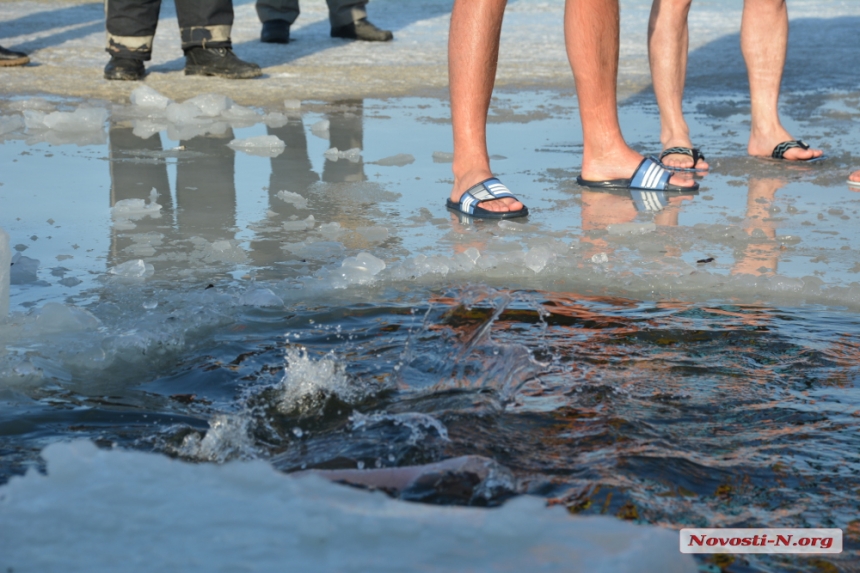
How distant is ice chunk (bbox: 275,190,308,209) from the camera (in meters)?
3.15

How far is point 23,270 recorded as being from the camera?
236cm

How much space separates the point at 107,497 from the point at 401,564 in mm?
394

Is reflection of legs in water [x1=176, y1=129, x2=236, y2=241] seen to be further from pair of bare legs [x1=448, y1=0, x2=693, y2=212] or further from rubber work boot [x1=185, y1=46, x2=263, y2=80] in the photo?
rubber work boot [x1=185, y1=46, x2=263, y2=80]

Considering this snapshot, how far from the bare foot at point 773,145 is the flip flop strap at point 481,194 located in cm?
146

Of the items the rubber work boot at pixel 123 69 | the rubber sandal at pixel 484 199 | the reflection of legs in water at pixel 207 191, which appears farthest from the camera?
the rubber work boot at pixel 123 69

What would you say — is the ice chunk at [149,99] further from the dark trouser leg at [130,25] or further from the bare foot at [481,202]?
the bare foot at [481,202]

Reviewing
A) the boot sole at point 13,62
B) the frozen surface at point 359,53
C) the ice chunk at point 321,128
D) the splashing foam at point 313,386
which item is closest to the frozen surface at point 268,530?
the splashing foam at point 313,386

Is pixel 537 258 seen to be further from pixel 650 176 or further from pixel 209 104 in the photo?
pixel 209 104

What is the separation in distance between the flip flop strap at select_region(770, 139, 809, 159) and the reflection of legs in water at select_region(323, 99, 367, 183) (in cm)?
168

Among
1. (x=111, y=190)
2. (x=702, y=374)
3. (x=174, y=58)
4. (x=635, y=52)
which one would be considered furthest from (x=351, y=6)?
(x=702, y=374)

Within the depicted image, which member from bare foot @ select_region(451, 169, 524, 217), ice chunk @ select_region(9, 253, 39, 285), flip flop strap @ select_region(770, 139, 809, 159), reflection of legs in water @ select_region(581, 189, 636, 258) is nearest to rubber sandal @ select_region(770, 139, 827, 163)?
flip flop strap @ select_region(770, 139, 809, 159)

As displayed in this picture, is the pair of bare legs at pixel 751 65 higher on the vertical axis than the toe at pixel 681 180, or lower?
higher

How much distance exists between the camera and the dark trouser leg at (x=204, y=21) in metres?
5.73

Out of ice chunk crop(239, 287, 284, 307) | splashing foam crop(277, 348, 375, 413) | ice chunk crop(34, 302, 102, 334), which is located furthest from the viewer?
ice chunk crop(239, 287, 284, 307)
